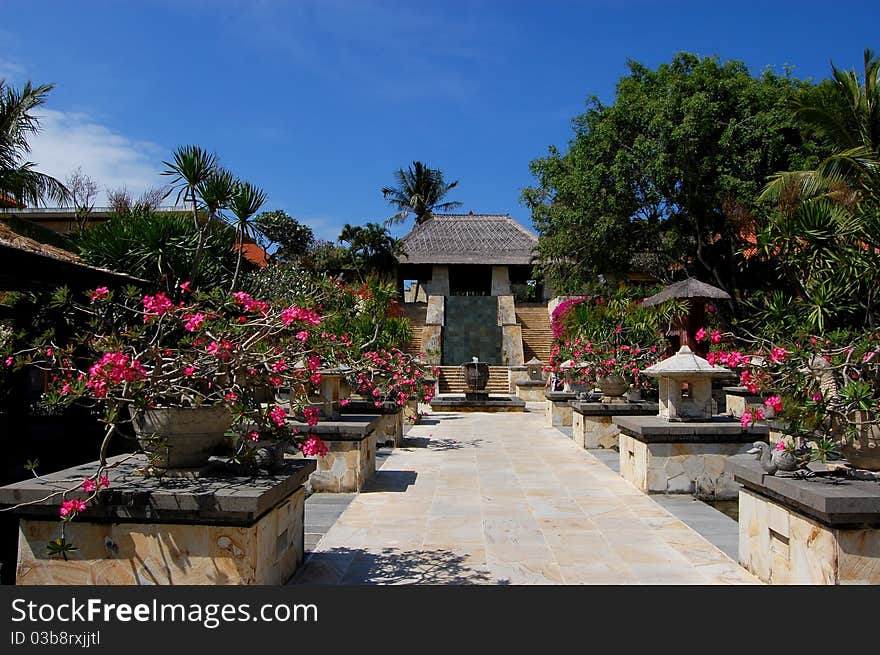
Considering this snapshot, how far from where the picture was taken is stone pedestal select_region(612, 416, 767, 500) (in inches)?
280

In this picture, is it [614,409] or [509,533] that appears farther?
[614,409]

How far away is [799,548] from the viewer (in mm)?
3797

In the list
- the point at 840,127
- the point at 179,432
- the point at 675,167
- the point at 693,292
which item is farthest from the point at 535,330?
the point at 179,432

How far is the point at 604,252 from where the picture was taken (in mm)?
17969

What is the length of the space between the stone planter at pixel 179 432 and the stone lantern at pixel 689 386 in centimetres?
506

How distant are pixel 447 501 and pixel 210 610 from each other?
3.78m

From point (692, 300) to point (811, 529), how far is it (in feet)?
29.8

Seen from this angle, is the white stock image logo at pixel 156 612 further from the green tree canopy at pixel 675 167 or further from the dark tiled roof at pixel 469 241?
the dark tiled roof at pixel 469 241

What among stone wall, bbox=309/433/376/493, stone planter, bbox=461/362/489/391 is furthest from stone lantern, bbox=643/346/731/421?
stone planter, bbox=461/362/489/391

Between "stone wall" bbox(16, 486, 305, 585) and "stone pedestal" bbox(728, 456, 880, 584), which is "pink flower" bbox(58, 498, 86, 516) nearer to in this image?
"stone wall" bbox(16, 486, 305, 585)

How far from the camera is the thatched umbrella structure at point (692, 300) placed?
11.7 meters

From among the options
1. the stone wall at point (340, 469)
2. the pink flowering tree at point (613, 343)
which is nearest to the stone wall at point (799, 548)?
the stone wall at point (340, 469)

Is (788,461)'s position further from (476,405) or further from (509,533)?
(476,405)

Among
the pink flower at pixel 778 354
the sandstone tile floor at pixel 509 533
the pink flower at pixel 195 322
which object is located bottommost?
the sandstone tile floor at pixel 509 533
